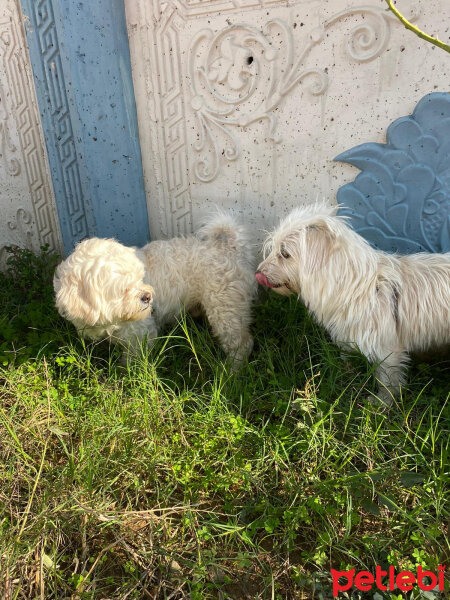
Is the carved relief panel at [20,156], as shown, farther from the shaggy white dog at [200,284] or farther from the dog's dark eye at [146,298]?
the dog's dark eye at [146,298]

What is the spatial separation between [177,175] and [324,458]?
2.64 metres

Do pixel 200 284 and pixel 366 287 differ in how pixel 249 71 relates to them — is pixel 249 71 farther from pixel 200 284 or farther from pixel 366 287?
pixel 366 287

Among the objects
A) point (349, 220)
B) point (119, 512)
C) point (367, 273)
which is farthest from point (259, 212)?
point (119, 512)

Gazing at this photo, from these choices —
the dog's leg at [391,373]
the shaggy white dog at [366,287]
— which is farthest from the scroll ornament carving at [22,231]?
→ the dog's leg at [391,373]

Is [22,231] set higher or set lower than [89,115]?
lower

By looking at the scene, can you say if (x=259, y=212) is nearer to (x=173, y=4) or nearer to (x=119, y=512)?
(x=173, y=4)

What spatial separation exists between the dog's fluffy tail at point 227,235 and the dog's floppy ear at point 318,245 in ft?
2.62

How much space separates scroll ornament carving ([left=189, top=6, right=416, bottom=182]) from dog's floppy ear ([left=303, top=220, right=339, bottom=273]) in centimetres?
119

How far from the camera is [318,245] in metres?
2.22

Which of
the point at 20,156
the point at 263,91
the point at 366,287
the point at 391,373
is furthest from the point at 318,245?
the point at 20,156

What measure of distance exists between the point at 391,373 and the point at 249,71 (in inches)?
93.9

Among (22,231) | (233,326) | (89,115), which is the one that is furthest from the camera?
(22,231)

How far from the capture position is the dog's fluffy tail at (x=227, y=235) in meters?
2.95

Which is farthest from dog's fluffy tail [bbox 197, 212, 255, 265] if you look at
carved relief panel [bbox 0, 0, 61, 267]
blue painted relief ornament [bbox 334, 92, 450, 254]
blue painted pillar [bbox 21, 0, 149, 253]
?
carved relief panel [bbox 0, 0, 61, 267]
